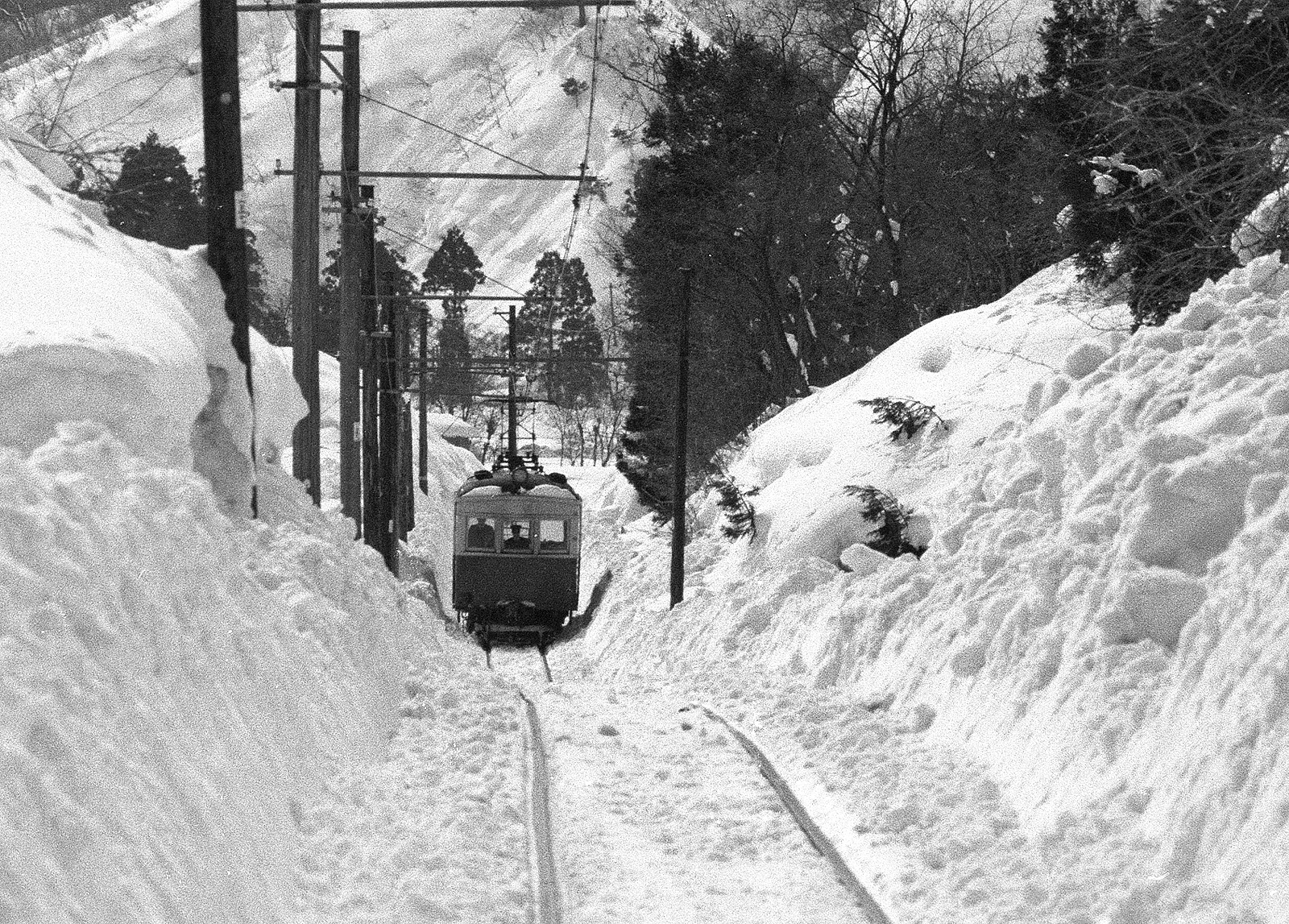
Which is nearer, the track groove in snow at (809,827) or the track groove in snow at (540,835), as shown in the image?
the track groove in snow at (540,835)

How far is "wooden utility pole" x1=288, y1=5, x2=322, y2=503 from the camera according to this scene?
16.4 metres

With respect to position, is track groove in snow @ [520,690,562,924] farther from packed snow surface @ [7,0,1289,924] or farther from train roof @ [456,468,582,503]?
train roof @ [456,468,582,503]

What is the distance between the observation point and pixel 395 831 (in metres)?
8.67

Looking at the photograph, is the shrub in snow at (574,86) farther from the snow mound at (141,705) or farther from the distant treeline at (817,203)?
the snow mound at (141,705)

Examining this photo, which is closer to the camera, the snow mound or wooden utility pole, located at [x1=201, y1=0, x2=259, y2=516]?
the snow mound

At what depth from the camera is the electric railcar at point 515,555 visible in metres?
30.0

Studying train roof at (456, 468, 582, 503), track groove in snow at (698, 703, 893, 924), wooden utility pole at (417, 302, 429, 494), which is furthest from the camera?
wooden utility pole at (417, 302, 429, 494)

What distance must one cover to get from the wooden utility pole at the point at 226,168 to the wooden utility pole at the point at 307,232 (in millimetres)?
2669

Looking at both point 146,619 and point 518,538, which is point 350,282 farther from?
point 146,619

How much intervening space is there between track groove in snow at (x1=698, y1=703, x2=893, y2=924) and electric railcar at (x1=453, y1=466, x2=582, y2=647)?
16.0 meters

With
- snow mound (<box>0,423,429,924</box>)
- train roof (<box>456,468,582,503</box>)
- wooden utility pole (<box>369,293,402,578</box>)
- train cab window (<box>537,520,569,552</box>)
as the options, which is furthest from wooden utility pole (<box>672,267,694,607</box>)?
snow mound (<box>0,423,429,924</box>)

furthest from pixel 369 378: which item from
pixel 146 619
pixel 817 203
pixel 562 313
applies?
pixel 562 313


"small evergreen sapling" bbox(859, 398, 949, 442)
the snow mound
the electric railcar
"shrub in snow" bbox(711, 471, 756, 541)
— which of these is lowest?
the electric railcar

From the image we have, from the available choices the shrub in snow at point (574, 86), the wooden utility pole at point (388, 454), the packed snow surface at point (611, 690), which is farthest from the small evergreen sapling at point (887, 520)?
the shrub in snow at point (574, 86)
